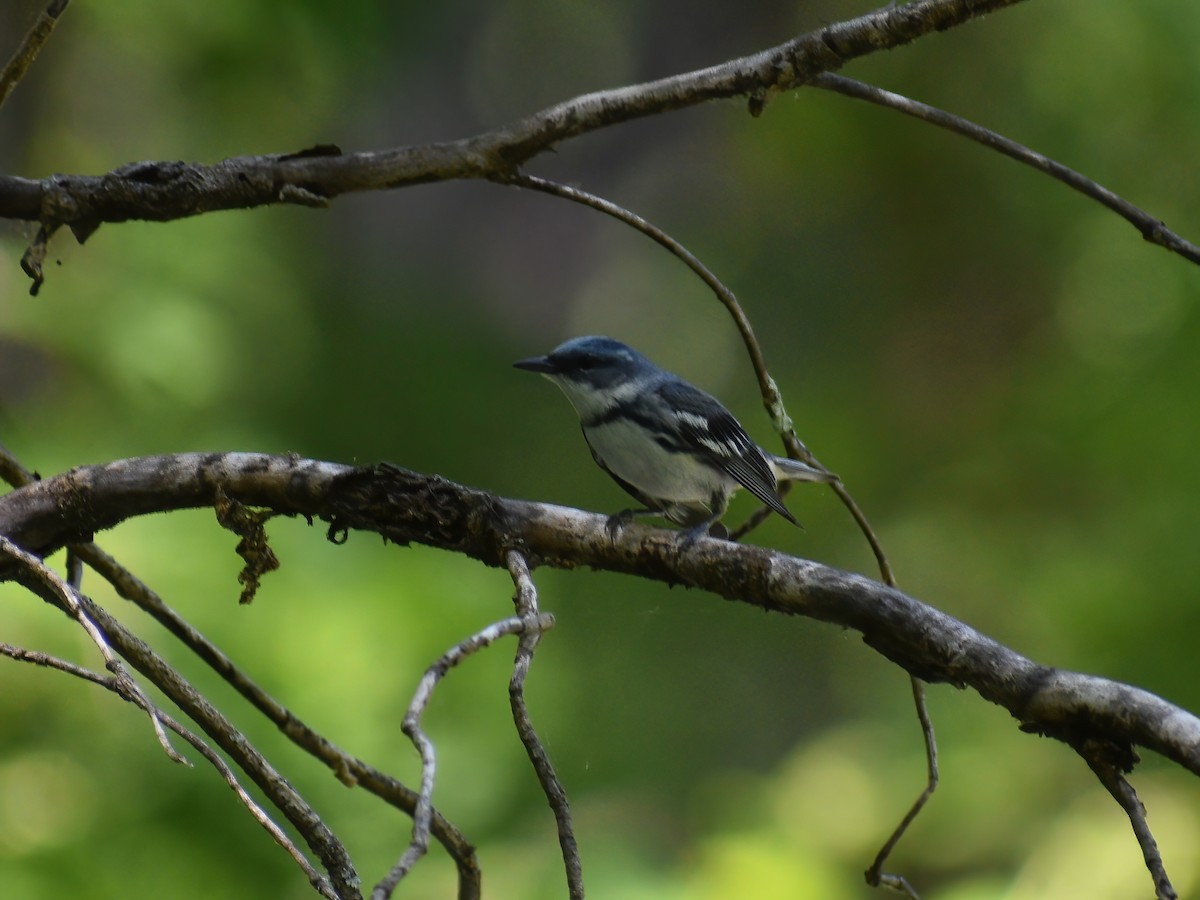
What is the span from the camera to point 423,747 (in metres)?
1.21

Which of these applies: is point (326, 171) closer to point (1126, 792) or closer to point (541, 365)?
point (541, 365)

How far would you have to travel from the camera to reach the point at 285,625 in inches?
121

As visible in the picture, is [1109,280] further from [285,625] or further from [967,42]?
[285,625]

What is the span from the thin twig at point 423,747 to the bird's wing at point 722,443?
1575mm

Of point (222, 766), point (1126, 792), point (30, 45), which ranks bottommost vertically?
point (222, 766)

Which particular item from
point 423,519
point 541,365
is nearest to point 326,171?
point 423,519

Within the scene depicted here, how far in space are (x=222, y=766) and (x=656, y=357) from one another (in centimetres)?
512

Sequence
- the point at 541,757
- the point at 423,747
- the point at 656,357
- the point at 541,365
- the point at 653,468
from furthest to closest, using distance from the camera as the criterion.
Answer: the point at 656,357
the point at 541,365
the point at 653,468
the point at 541,757
the point at 423,747

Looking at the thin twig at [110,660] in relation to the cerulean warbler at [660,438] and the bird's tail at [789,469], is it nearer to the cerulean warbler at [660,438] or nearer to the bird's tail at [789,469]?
the cerulean warbler at [660,438]

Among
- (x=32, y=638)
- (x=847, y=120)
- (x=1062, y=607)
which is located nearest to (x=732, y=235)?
(x=847, y=120)

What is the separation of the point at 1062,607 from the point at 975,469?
0.89 meters

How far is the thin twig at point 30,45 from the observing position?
1.88 m

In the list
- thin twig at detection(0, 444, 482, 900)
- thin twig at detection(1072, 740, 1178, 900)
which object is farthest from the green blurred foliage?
thin twig at detection(1072, 740, 1178, 900)

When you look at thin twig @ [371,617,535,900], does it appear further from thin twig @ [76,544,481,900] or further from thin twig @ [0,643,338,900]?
thin twig @ [76,544,481,900]
